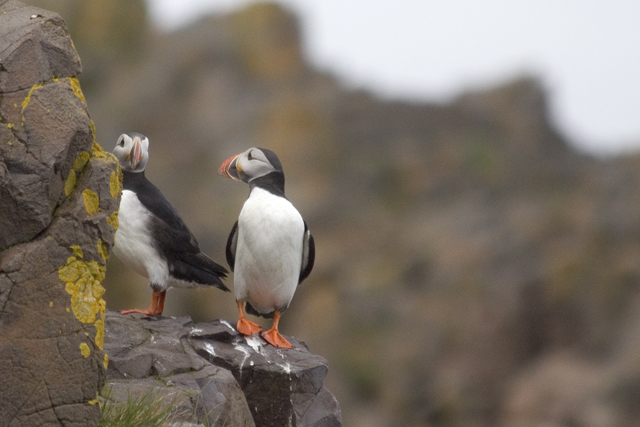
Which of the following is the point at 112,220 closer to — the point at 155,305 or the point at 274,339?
the point at 155,305

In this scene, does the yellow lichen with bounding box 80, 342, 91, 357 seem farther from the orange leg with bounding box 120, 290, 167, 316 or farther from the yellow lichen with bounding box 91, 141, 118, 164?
the orange leg with bounding box 120, 290, 167, 316

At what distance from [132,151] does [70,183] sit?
1.66 m

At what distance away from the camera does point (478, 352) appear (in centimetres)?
2262

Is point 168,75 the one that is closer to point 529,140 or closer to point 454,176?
point 454,176

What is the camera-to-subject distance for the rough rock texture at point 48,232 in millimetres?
4777

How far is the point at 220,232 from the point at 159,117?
316 inches

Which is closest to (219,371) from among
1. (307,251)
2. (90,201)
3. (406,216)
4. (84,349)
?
(307,251)

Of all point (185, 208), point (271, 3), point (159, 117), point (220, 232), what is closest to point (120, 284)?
point (220, 232)

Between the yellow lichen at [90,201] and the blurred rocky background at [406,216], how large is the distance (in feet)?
36.4

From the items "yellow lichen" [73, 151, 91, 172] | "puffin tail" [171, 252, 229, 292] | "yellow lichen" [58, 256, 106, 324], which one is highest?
"yellow lichen" [73, 151, 91, 172]

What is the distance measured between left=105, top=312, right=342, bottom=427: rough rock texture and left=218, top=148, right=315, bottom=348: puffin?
225mm


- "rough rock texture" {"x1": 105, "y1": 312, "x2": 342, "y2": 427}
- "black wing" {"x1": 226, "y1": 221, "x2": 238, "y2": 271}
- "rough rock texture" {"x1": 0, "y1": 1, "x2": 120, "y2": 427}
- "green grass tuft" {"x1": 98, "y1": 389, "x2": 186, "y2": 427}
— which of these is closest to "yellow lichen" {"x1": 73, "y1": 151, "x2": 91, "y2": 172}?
"rough rock texture" {"x1": 0, "y1": 1, "x2": 120, "y2": 427}

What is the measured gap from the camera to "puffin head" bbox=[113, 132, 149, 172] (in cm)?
670

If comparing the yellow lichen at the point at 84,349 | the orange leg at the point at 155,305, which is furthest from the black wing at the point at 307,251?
the yellow lichen at the point at 84,349
